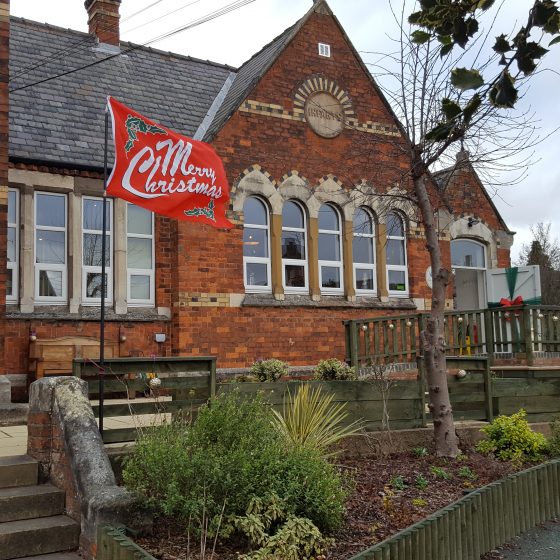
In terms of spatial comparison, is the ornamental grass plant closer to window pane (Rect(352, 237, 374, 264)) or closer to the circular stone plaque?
window pane (Rect(352, 237, 374, 264))

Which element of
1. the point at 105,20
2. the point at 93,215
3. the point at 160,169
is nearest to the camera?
the point at 160,169

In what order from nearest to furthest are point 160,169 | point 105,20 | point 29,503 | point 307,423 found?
point 29,503 < point 307,423 < point 160,169 < point 105,20

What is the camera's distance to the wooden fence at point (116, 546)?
4.70 metres

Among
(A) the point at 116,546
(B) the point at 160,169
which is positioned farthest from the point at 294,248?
(A) the point at 116,546

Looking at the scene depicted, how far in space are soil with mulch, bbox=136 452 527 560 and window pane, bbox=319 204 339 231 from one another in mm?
7989

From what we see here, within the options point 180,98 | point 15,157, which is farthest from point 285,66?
point 15,157

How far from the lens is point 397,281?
16781 millimetres

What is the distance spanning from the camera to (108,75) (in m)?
15.5

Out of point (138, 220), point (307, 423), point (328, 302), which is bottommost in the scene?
point (307, 423)

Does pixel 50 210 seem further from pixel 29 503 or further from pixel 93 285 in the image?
pixel 29 503

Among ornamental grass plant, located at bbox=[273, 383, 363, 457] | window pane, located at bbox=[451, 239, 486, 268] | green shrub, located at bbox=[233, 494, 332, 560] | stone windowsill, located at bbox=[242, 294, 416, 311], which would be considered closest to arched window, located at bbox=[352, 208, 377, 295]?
stone windowsill, located at bbox=[242, 294, 416, 311]

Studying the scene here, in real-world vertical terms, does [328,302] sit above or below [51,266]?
below

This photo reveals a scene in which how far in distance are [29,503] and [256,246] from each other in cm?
939

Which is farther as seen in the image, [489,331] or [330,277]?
[330,277]
